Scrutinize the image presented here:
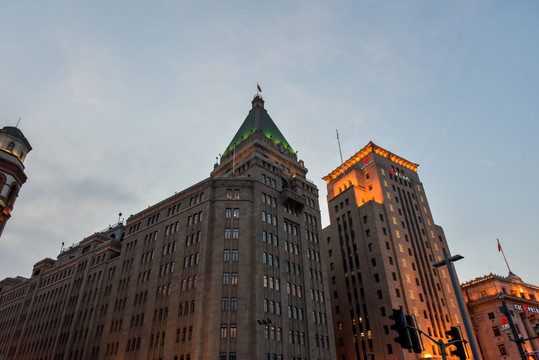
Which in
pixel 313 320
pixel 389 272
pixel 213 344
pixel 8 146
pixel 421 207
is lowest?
pixel 213 344

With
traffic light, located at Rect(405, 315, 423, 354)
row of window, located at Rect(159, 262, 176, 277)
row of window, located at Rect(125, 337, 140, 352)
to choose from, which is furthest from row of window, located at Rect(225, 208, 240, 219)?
traffic light, located at Rect(405, 315, 423, 354)

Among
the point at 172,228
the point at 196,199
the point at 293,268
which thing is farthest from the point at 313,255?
the point at 172,228

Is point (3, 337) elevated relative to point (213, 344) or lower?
elevated

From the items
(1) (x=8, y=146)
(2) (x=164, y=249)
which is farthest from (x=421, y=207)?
(1) (x=8, y=146)

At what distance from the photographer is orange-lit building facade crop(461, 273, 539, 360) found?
84.6m

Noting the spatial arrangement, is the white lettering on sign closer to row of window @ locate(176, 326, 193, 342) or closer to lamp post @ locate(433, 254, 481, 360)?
row of window @ locate(176, 326, 193, 342)

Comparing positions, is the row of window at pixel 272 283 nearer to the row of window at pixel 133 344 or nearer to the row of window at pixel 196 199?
the row of window at pixel 196 199

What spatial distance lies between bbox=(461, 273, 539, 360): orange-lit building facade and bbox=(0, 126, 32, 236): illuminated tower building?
95.6 m

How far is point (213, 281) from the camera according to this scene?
180 feet

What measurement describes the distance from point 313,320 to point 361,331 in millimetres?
24143

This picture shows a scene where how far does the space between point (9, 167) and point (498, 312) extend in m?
104

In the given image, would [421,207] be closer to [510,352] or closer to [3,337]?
[510,352]

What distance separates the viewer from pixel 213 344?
1957 inches

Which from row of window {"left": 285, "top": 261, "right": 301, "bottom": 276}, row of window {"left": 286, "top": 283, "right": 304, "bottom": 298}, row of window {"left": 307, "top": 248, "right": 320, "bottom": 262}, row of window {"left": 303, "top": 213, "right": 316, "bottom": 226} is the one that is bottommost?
row of window {"left": 286, "top": 283, "right": 304, "bottom": 298}
